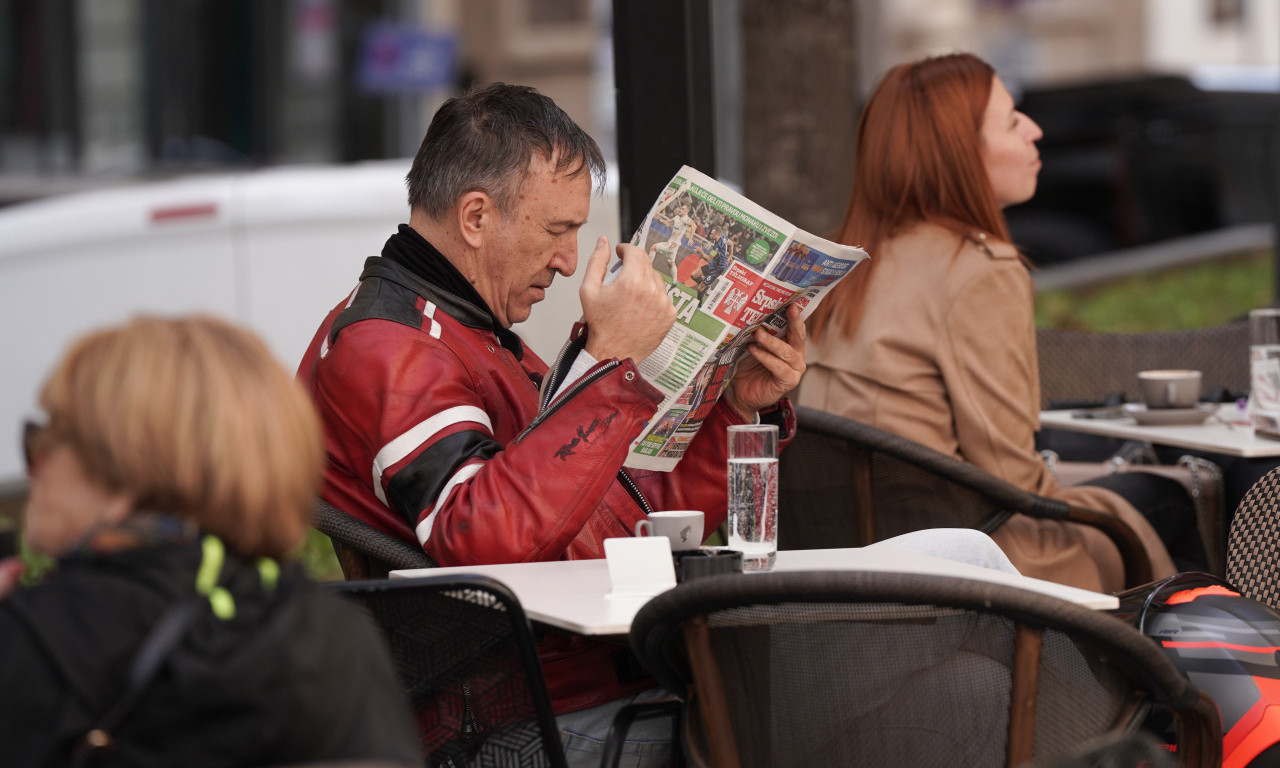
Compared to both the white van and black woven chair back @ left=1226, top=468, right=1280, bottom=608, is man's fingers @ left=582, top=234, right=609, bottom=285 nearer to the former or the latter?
black woven chair back @ left=1226, top=468, right=1280, bottom=608

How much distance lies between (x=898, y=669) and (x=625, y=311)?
0.84 metres

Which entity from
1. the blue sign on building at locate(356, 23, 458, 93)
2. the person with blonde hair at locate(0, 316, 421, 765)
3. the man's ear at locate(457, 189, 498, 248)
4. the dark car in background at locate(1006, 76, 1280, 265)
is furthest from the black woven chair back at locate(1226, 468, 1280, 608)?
the dark car in background at locate(1006, 76, 1280, 265)

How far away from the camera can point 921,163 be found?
148 inches

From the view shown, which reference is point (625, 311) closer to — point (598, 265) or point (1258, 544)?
point (598, 265)

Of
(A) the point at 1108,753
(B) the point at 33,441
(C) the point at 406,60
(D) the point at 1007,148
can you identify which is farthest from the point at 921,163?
(C) the point at 406,60

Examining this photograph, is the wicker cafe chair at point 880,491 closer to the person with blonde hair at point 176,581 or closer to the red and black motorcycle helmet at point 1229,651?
the red and black motorcycle helmet at point 1229,651

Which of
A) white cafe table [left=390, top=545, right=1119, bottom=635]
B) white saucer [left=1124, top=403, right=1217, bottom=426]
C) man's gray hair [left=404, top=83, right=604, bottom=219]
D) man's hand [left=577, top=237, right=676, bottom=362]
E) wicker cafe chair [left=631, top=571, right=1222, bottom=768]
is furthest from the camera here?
white saucer [left=1124, top=403, right=1217, bottom=426]

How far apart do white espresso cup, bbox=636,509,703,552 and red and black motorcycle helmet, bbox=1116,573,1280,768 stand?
754mm

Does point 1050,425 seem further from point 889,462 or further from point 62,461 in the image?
point 62,461

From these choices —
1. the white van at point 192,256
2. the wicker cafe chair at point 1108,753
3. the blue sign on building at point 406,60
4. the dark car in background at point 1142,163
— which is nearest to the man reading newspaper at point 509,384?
the wicker cafe chair at point 1108,753

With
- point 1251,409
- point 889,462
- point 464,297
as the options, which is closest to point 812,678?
point 464,297

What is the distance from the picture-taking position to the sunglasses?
1.58 m

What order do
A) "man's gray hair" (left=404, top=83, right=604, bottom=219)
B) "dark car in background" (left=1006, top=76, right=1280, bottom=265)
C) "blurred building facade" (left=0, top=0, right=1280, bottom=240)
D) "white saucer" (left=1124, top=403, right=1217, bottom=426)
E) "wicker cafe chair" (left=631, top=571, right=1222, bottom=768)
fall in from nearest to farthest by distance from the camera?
"wicker cafe chair" (left=631, top=571, right=1222, bottom=768) → "man's gray hair" (left=404, top=83, right=604, bottom=219) → "white saucer" (left=1124, top=403, right=1217, bottom=426) → "blurred building facade" (left=0, top=0, right=1280, bottom=240) → "dark car in background" (left=1006, top=76, right=1280, bottom=265)

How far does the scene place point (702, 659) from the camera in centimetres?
191
